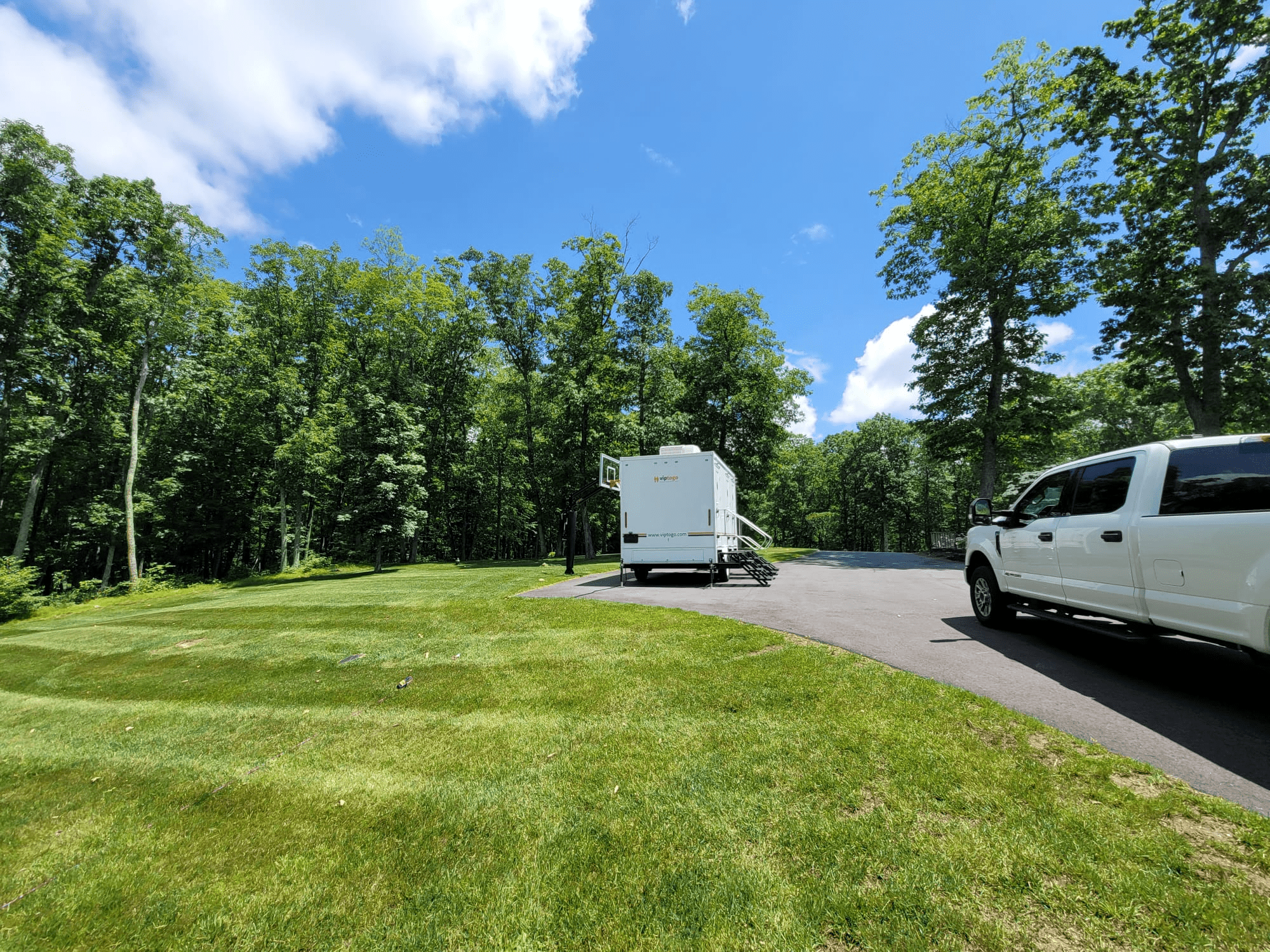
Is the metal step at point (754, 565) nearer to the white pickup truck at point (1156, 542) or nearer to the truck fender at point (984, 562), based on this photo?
the truck fender at point (984, 562)

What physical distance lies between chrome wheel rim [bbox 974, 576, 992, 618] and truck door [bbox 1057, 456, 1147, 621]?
1.64 m

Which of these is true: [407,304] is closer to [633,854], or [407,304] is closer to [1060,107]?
[633,854]

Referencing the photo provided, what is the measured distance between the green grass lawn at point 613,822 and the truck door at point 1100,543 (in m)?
2.15

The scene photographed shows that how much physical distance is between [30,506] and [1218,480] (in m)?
35.2

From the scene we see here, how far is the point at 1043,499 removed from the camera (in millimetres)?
6066

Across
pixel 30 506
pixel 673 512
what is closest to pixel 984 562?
pixel 673 512

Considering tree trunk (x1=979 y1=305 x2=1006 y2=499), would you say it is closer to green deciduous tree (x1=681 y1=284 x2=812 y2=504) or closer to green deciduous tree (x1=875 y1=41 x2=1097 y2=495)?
green deciduous tree (x1=875 y1=41 x2=1097 y2=495)

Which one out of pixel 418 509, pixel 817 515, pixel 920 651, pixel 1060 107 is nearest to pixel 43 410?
pixel 418 509

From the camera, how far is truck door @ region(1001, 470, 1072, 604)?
5598 mm

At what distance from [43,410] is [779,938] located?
31531 millimetres

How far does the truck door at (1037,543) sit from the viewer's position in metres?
5.60

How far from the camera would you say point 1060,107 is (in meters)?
19.6

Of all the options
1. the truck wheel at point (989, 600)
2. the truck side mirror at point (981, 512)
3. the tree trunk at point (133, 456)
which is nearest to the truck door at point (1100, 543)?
the truck side mirror at point (981, 512)

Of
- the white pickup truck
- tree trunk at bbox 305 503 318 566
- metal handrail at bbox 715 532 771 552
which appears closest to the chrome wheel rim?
the white pickup truck
